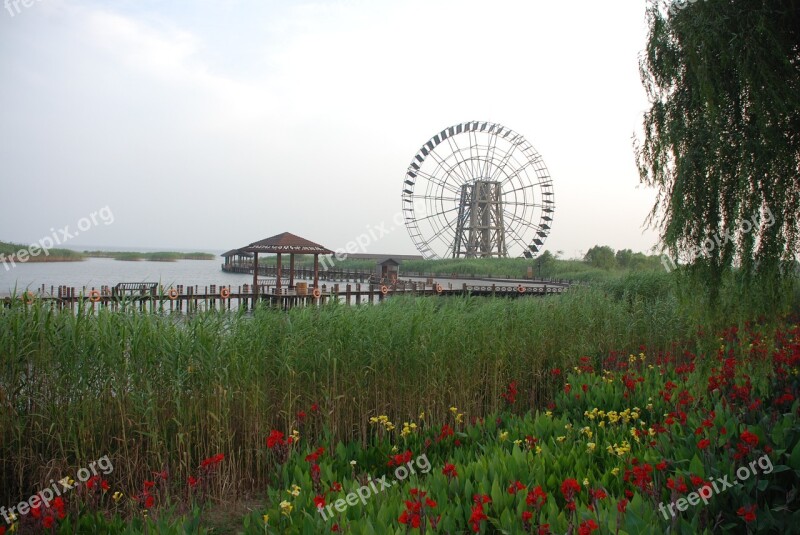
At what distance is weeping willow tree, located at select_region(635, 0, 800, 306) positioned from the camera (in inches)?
206

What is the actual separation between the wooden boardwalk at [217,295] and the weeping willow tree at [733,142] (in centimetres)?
432

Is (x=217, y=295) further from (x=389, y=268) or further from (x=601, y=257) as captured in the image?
(x=601, y=257)

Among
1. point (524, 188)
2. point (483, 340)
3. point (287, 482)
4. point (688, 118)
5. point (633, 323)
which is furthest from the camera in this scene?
point (524, 188)

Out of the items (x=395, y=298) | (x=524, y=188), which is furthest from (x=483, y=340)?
Answer: (x=524, y=188)

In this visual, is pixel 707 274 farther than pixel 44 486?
Yes

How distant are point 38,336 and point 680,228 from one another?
586 centimetres

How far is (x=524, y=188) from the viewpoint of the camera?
45.2 m

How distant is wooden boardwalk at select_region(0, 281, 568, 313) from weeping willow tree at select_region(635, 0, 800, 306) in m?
4.32

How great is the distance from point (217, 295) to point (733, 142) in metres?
18.5

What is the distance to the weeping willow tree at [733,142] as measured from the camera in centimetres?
523

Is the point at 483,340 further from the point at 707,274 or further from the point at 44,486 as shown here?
the point at 44,486

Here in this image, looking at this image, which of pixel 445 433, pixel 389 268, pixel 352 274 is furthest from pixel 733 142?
pixel 352 274

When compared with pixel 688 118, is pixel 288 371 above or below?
below

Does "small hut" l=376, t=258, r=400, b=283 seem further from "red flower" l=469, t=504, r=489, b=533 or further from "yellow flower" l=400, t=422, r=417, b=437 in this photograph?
"red flower" l=469, t=504, r=489, b=533
